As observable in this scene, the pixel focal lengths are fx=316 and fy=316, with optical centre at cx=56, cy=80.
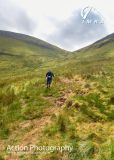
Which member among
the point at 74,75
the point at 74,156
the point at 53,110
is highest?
the point at 74,75

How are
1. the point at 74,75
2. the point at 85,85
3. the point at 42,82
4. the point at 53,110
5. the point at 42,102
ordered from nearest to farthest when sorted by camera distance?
the point at 53,110 → the point at 42,102 → the point at 85,85 → the point at 42,82 → the point at 74,75

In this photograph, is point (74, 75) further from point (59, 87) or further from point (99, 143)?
point (99, 143)

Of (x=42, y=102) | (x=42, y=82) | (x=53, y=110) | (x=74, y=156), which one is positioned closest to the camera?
(x=74, y=156)

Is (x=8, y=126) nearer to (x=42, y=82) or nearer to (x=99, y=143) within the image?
(x=99, y=143)

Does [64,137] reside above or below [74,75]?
below

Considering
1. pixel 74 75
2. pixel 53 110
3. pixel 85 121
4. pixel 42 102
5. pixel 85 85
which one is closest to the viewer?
pixel 85 121

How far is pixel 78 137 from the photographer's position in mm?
21156

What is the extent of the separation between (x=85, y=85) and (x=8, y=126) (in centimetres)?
1245

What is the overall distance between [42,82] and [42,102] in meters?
8.94

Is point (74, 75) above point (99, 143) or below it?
above

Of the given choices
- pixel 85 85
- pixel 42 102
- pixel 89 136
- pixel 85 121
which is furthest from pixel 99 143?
pixel 85 85

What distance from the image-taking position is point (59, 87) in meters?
34.8

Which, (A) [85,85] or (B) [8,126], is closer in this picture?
(B) [8,126]

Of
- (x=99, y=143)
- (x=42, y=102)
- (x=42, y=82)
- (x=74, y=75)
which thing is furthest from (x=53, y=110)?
(x=74, y=75)
